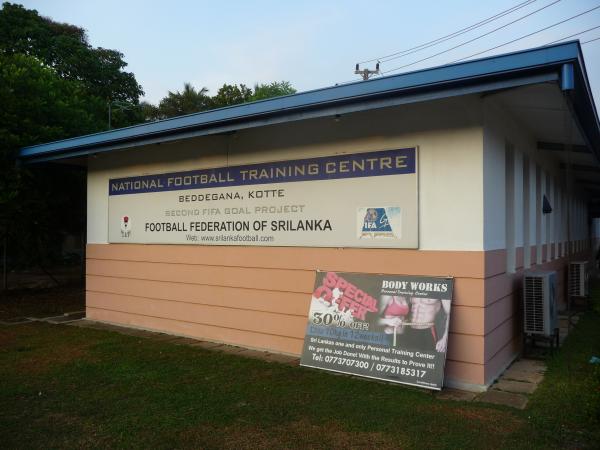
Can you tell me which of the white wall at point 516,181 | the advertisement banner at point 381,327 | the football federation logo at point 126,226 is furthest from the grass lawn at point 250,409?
the football federation logo at point 126,226

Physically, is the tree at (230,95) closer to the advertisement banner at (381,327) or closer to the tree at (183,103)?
the tree at (183,103)

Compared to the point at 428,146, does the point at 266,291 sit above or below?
below

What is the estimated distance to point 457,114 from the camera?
5242mm

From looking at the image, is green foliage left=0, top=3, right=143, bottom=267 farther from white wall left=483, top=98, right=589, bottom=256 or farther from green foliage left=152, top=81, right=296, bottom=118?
green foliage left=152, top=81, right=296, bottom=118

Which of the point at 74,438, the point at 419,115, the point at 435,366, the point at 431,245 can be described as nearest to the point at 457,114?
the point at 419,115

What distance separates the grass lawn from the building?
79 centimetres

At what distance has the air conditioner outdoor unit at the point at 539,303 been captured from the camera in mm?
6090

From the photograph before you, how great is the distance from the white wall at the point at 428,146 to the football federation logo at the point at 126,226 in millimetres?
2520

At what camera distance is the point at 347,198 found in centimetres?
597

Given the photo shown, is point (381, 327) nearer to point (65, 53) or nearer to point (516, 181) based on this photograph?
point (516, 181)

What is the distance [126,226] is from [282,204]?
11.2 feet

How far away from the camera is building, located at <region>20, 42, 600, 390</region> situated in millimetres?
5121

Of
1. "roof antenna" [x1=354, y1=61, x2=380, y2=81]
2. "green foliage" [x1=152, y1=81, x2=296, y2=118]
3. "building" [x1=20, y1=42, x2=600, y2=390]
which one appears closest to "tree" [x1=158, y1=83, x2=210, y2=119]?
"green foliage" [x1=152, y1=81, x2=296, y2=118]

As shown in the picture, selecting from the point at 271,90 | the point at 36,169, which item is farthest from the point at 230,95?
the point at 36,169
